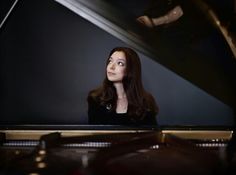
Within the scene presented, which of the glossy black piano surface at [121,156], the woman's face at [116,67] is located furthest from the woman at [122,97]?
the glossy black piano surface at [121,156]

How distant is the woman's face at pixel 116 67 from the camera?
2.14 metres

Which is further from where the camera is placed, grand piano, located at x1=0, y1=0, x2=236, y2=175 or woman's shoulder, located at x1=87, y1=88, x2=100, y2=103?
woman's shoulder, located at x1=87, y1=88, x2=100, y2=103

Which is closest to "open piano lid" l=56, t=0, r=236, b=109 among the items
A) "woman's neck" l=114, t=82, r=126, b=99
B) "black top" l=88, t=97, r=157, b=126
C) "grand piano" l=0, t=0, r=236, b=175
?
"grand piano" l=0, t=0, r=236, b=175

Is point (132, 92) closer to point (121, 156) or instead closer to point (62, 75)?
point (62, 75)

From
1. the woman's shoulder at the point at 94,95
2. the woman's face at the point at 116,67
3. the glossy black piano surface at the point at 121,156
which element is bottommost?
the glossy black piano surface at the point at 121,156

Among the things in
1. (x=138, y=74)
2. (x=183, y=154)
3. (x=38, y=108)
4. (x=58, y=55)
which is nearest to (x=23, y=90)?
(x=38, y=108)

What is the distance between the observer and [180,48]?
2098mm

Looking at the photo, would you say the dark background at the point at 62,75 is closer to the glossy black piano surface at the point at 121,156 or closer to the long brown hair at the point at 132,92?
the long brown hair at the point at 132,92

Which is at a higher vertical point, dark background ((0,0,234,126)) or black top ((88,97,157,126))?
dark background ((0,0,234,126))

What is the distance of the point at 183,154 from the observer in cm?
168

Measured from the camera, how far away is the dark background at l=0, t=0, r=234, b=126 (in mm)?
2129

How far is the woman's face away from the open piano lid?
9 centimetres

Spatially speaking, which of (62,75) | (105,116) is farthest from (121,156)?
(62,75)

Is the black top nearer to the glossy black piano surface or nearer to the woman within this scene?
the woman
